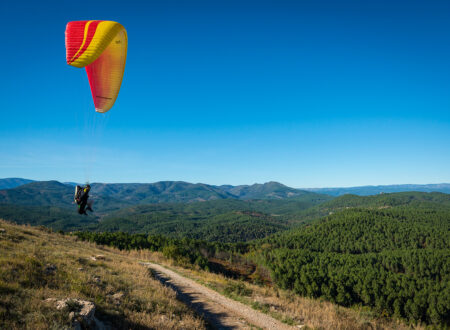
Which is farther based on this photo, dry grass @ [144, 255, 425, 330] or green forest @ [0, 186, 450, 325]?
green forest @ [0, 186, 450, 325]

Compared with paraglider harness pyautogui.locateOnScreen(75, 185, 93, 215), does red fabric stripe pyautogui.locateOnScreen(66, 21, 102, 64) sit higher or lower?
higher

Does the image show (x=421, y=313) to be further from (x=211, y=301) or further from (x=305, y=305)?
(x=211, y=301)

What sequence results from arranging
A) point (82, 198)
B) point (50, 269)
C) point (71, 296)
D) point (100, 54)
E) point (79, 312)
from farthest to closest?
point (82, 198)
point (100, 54)
point (50, 269)
point (71, 296)
point (79, 312)

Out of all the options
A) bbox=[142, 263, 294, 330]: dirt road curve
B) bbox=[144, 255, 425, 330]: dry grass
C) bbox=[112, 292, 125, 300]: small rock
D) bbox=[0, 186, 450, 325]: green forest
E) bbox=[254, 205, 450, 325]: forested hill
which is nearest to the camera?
bbox=[112, 292, 125, 300]: small rock

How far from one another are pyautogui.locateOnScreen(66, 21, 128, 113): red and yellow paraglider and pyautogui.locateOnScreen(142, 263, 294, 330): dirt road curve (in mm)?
12917

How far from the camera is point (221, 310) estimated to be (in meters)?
12.6

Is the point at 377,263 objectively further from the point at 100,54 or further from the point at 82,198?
the point at 100,54

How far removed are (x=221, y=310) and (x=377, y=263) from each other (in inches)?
4147

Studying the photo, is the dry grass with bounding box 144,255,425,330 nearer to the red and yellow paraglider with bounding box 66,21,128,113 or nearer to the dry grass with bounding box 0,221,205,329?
the dry grass with bounding box 0,221,205,329

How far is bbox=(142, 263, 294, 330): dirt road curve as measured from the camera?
430 inches

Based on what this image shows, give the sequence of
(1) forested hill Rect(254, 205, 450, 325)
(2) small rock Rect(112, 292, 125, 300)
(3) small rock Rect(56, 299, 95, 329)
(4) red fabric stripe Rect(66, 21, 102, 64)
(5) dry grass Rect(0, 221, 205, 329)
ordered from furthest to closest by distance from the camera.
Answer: (1) forested hill Rect(254, 205, 450, 325), (4) red fabric stripe Rect(66, 21, 102, 64), (2) small rock Rect(112, 292, 125, 300), (3) small rock Rect(56, 299, 95, 329), (5) dry grass Rect(0, 221, 205, 329)

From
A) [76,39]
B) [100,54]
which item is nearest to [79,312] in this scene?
[100,54]

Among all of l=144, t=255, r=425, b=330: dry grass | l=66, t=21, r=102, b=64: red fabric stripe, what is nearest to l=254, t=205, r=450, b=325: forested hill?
l=144, t=255, r=425, b=330: dry grass

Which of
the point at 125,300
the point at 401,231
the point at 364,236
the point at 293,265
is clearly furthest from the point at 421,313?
the point at 401,231
